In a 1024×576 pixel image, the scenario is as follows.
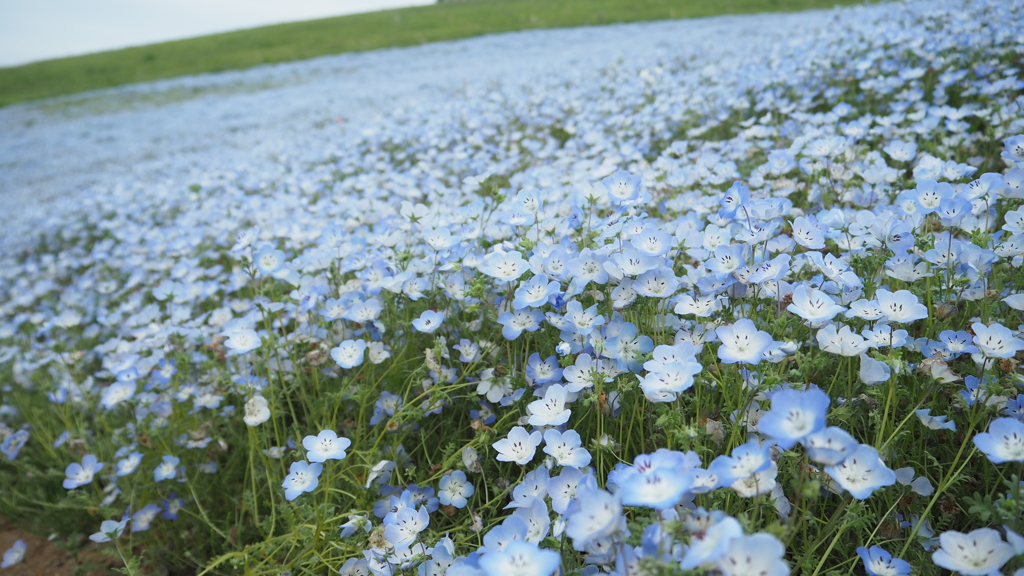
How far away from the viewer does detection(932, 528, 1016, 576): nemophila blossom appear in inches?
38.3

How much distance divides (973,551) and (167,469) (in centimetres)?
228

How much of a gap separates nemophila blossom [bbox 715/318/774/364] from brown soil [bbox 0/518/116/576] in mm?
2257

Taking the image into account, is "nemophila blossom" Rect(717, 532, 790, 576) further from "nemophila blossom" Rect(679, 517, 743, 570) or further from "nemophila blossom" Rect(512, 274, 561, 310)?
"nemophila blossom" Rect(512, 274, 561, 310)

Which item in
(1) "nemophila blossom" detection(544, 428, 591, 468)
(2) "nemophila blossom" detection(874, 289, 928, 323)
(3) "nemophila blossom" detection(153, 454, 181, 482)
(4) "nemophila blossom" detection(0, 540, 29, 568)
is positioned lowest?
(4) "nemophila blossom" detection(0, 540, 29, 568)

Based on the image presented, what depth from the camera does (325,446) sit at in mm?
1614

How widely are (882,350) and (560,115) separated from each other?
480 cm

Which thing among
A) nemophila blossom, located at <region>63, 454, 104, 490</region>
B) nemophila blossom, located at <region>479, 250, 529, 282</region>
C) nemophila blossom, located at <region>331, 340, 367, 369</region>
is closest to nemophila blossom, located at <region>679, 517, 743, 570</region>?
nemophila blossom, located at <region>479, 250, 529, 282</region>

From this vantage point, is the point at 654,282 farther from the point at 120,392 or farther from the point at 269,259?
the point at 120,392

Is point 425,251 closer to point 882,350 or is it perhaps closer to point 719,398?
point 719,398

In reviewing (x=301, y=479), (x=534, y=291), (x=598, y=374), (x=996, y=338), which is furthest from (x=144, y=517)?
(x=996, y=338)

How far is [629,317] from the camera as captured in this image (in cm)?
172

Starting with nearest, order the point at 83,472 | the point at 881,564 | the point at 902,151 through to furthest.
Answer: the point at 881,564 → the point at 83,472 → the point at 902,151

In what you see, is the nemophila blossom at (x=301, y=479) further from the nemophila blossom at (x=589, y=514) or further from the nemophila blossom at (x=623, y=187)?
the nemophila blossom at (x=623, y=187)

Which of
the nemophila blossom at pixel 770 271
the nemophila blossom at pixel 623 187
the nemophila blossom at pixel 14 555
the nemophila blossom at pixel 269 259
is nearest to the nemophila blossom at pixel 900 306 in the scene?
the nemophila blossom at pixel 770 271
